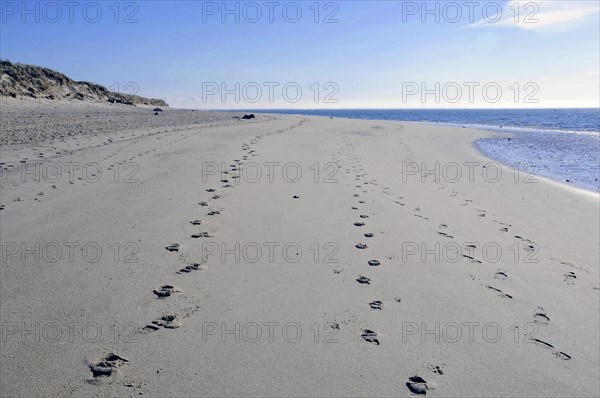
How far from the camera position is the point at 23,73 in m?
40.2

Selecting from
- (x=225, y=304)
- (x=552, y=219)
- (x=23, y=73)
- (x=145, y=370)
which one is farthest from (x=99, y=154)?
(x=23, y=73)

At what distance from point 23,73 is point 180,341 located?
4582 cm

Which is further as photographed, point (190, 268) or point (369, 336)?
point (190, 268)

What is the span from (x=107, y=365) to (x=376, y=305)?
2326 mm

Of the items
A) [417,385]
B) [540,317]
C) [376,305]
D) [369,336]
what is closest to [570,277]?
[540,317]

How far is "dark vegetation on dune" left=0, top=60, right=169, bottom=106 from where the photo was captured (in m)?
35.4

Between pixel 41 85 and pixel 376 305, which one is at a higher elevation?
pixel 41 85

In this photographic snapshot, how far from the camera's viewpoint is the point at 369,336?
3637 millimetres

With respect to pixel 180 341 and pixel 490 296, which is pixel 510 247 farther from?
pixel 180 341

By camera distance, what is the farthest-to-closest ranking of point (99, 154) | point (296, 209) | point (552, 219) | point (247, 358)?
point (99, 154) < point (552, 219) < point (296, 209) < point (247, 358)

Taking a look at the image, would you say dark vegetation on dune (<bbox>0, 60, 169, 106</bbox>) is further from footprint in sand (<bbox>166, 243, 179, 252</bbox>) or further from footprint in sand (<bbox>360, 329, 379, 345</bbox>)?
footprint in sand (<bbox>360, 329, 379, 345</bbox>)

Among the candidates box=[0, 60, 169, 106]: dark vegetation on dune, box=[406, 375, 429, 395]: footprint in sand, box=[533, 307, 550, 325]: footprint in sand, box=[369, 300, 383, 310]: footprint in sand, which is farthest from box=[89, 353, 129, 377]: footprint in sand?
box=[0, 60, 169, 106]: dark vegetation on dune

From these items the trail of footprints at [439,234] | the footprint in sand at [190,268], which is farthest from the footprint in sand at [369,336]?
the footprint in sand at [190,268]

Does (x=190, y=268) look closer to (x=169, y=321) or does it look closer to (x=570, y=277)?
(x=169, y=321)
